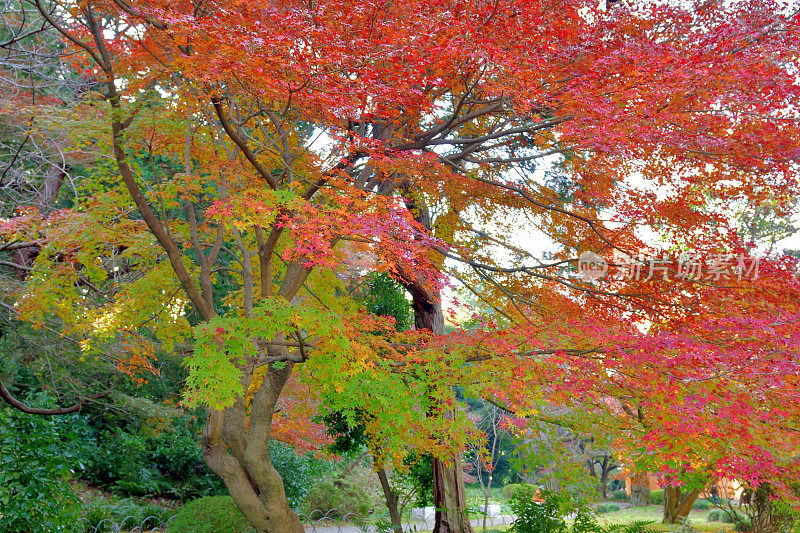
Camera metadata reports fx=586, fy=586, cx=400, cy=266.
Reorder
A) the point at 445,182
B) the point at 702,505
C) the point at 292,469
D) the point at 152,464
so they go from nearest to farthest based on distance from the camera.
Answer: the point at 445,182
the point at 292,469
the point at 152,464
the point at 702,505

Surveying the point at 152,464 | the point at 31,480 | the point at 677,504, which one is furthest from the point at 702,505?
the point at 31,480

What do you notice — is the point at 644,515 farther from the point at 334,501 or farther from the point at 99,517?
the point at 99,517

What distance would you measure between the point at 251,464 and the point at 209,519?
1.75 m

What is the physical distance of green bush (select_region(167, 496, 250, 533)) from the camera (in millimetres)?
7230

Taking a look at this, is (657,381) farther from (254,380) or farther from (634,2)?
(254,380)

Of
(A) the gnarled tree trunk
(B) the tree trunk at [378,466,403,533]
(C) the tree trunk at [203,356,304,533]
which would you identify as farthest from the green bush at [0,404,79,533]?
(A) the gnarled tree trunk

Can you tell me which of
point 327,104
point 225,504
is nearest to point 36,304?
point 225,504

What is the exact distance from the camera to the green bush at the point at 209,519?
23.7ft

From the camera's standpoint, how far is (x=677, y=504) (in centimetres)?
1254

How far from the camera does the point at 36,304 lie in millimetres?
7062

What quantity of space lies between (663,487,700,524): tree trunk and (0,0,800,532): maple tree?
610cm

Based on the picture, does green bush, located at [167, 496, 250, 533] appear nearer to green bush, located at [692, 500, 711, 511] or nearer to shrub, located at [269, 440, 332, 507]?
shrub, located at [269, 440, 332, 507]

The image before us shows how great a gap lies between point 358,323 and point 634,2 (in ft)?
14.9

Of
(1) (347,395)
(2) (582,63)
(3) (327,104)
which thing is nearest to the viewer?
(3) (327,104)
